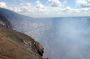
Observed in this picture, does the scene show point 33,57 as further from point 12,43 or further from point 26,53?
point 12,43

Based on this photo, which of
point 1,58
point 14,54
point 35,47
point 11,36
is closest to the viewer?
point 1,58

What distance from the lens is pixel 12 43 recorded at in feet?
185

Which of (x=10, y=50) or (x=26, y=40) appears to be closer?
(x=10, y=50)

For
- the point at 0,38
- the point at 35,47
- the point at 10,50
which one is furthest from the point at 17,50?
the point at 35,47

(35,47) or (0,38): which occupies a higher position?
(0,38)

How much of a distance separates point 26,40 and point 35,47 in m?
3.66

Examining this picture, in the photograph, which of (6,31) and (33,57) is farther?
(6,31)

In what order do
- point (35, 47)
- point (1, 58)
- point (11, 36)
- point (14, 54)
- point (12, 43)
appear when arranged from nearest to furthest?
point (1, 58)
point (14, 54)
point (12, 43)
point (11, 36)
point (35, 47)

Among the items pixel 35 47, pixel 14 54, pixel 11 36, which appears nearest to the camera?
pixel 14 54

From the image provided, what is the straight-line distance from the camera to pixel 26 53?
174ft

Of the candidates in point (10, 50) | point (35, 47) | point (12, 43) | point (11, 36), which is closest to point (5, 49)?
point (10, 50)

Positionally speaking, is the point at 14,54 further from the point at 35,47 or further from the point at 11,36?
the point at 35,47

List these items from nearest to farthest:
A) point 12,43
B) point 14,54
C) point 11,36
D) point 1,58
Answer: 1. point 1,58
2. point 14,54
3. point 12,43
4. point 11,36

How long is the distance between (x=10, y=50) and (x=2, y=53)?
3.13 m
